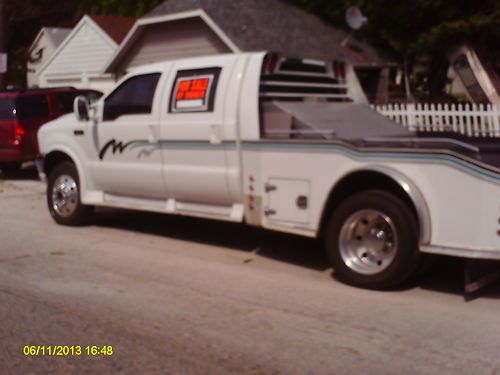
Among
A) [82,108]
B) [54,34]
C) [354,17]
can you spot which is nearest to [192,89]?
[82,108]

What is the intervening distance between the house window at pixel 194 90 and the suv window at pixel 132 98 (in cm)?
37

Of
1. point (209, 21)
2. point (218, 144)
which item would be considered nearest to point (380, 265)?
point (218, 144)

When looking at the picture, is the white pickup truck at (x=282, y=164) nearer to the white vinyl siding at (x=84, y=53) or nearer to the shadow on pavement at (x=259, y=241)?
the shadow on pavement at (x=259, y=241)

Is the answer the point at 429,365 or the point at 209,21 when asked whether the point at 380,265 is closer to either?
the point at 429,365

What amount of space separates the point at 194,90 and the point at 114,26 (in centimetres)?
2137

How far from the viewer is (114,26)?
91.5ft

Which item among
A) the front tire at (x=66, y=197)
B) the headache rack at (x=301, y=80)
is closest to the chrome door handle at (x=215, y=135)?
the headache rack at (x=301, y=80)

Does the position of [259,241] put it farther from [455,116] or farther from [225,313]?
[455,116]

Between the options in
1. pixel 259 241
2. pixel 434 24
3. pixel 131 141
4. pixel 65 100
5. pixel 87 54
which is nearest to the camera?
pixel 131 141

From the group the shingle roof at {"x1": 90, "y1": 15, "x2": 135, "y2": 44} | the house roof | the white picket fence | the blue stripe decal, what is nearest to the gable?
the shingle roof at {"x1": 90, "y1": 15, "x2": 135, "y2": 44}

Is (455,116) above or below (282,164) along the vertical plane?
above

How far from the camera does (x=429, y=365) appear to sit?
4.62 metres

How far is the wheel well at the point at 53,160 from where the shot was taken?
30.7 feet

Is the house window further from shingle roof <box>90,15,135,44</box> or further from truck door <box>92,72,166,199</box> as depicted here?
shingle roof <box>90,15,135,44</box>
